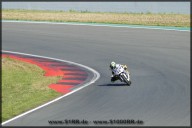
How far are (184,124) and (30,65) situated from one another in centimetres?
1260

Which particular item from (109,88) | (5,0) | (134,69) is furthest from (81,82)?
(5,0)

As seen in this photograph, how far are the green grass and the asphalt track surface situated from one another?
2.65ft

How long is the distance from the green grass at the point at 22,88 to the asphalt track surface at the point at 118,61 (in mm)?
807

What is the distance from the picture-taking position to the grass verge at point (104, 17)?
3925 centimetres

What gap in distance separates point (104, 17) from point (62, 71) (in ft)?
67.2

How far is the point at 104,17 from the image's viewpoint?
42.9m

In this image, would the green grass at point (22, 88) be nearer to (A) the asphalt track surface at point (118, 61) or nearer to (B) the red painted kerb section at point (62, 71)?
(B) the red painted kerb section at point (62, 71)

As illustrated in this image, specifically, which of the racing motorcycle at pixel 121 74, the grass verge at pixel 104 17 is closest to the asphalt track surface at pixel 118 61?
the racing motorcycle at pixel 121 74

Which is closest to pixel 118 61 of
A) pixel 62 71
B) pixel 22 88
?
pixel 62 71

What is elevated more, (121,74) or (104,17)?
(104,17)

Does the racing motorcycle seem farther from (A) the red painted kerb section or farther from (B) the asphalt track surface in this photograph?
(A) the red painted kerb section

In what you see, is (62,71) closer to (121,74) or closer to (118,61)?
(118,61)

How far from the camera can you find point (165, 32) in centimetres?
3391

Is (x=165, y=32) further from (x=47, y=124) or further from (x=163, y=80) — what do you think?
(x=47, y=124)
